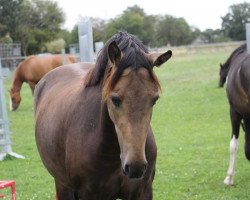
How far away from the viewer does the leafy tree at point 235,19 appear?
192ft

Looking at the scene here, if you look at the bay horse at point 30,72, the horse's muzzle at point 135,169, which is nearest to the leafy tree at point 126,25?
the bay horse at point 30,72

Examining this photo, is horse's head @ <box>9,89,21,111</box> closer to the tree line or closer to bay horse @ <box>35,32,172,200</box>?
the tree line

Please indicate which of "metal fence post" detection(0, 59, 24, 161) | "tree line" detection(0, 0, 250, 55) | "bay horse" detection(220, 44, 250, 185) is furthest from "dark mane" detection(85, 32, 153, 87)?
"tree line" detection(0, 0, 250, 55)

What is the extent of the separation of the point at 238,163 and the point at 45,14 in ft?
127

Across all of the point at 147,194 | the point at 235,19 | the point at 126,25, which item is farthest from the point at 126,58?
the point at 235,19

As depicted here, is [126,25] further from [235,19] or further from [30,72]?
[235,19]

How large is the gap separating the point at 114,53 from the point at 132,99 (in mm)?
303

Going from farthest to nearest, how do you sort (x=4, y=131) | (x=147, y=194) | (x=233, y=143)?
(x=4, y=131)
(x=233, y=143)
(x=147, y=194)

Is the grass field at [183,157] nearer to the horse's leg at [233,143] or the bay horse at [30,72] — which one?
the horse's leg at [233,143]

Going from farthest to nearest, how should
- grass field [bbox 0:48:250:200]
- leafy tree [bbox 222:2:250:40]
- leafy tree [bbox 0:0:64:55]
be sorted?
1. leafy tree [bbox 222:2:250:40]
2. leafy tree [bbox 0:0:64:55]
3. grass field [bbox 0:48:250:200]

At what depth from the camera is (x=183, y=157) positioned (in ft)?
A: 25.0

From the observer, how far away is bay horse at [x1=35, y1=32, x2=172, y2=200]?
2521 millimetres

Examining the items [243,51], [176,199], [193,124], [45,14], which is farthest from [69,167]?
[45,14]

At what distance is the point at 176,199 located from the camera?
548cm
